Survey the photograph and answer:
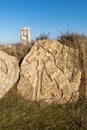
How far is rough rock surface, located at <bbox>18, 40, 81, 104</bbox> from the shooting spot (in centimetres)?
737

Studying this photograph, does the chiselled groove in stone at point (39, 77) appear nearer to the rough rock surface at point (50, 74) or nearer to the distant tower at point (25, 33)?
the rough rock surface at point (50, 74)

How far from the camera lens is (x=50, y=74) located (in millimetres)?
7590

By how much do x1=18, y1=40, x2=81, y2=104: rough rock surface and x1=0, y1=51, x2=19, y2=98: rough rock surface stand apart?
0.20 metres

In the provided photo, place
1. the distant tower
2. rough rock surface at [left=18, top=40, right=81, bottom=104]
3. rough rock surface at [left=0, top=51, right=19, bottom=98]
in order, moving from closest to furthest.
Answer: rough rock surface at [left=18, top=40, right=81, bottom=104] → rough rock surface at [left=0, top=51, right=19, bottom=98] → the distant tower

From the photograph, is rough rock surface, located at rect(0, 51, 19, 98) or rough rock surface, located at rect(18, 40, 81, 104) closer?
rough rock surface, located at rect(18, 40, 81, 104)

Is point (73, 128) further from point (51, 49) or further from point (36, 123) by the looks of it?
point (51, 49)

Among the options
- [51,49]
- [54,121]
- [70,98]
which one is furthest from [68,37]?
[54,121]

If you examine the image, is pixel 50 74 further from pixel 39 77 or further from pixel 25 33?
pixel 25 33

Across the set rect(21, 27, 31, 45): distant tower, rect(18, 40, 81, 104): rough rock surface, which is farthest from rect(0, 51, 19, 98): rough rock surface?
rect(21, 27, 31, 45): distant tower

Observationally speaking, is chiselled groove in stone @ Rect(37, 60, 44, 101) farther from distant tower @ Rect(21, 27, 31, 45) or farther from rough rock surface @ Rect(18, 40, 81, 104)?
distant tower @ Rect(21, 27, 31, 45)

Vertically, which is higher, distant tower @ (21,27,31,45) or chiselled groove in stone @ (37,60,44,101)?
distant tower @ (21,27,31,45)

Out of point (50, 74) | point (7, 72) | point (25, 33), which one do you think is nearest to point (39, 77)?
point (50, 74)

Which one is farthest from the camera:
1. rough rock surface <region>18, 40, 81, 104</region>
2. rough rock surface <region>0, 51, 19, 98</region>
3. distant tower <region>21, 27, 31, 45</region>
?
distant tower <region>21, 27, 31, 45</region>

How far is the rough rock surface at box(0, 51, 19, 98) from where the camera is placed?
7505 millimetres
